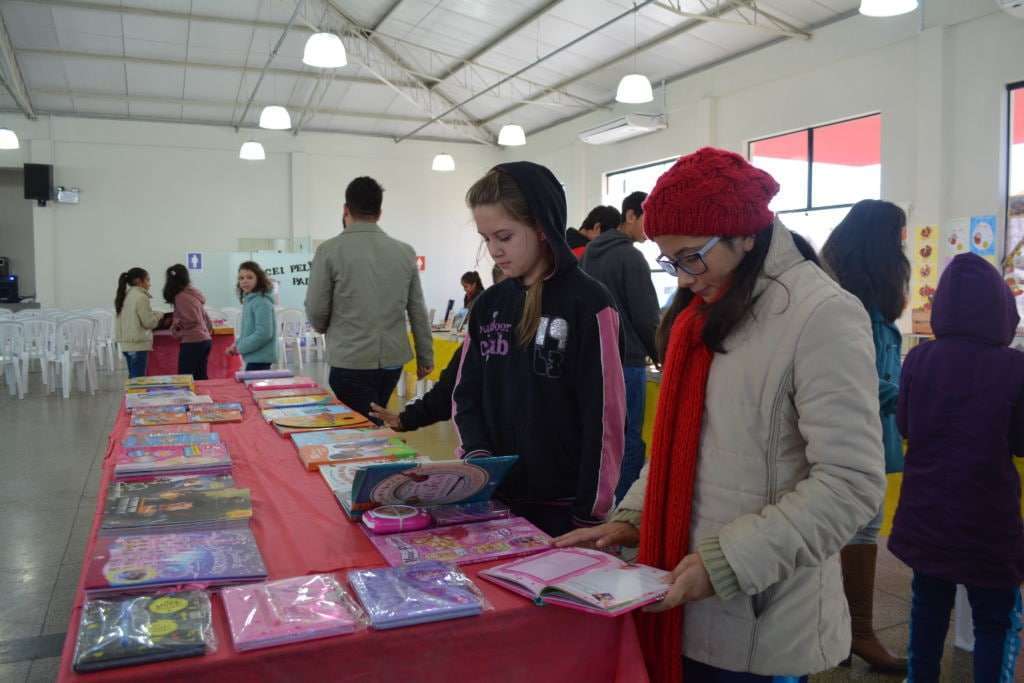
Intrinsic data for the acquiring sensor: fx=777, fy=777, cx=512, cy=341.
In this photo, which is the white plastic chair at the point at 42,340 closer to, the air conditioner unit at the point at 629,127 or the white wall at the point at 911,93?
the air conditioner unit at the point at 629,127

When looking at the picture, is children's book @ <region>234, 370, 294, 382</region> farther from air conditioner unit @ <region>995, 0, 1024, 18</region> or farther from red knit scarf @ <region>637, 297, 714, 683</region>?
air conditioner unit @ <region>995, 0, 1024, 18</region>

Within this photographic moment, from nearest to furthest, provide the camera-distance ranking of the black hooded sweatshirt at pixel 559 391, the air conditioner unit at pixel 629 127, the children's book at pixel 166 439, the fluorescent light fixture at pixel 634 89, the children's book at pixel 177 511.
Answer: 1. the children's book at pixel 177 511
2. the black hooded sweatshirt at pixel 559 391
3. the children's book at pixel 166 439
4. the fluorescent light fixture at pixel 634 89
5. the air conditioner unit at pixel 629 127

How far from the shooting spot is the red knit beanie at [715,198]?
3.55ft

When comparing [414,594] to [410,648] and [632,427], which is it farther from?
[632,427]

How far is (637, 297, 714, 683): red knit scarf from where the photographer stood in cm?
117

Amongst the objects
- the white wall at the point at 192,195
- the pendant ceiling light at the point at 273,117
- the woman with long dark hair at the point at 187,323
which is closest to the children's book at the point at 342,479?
the woman with long dark hair at the point at 187,323

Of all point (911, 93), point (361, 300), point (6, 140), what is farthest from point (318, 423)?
point (6, 140)

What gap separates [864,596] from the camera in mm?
2408

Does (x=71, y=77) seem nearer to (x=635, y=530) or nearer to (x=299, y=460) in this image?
(x=299, y=460)

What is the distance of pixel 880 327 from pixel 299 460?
64.2 inches

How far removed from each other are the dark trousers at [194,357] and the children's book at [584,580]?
497 cm

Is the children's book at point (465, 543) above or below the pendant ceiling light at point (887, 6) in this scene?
below

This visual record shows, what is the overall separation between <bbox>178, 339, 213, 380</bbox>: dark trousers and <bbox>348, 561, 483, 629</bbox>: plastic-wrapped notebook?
4861mm

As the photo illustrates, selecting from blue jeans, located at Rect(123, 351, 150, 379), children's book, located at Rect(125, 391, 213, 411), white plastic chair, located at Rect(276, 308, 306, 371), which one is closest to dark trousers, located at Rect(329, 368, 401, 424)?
children's book, located at Rect(125, 391, 213, 411)
